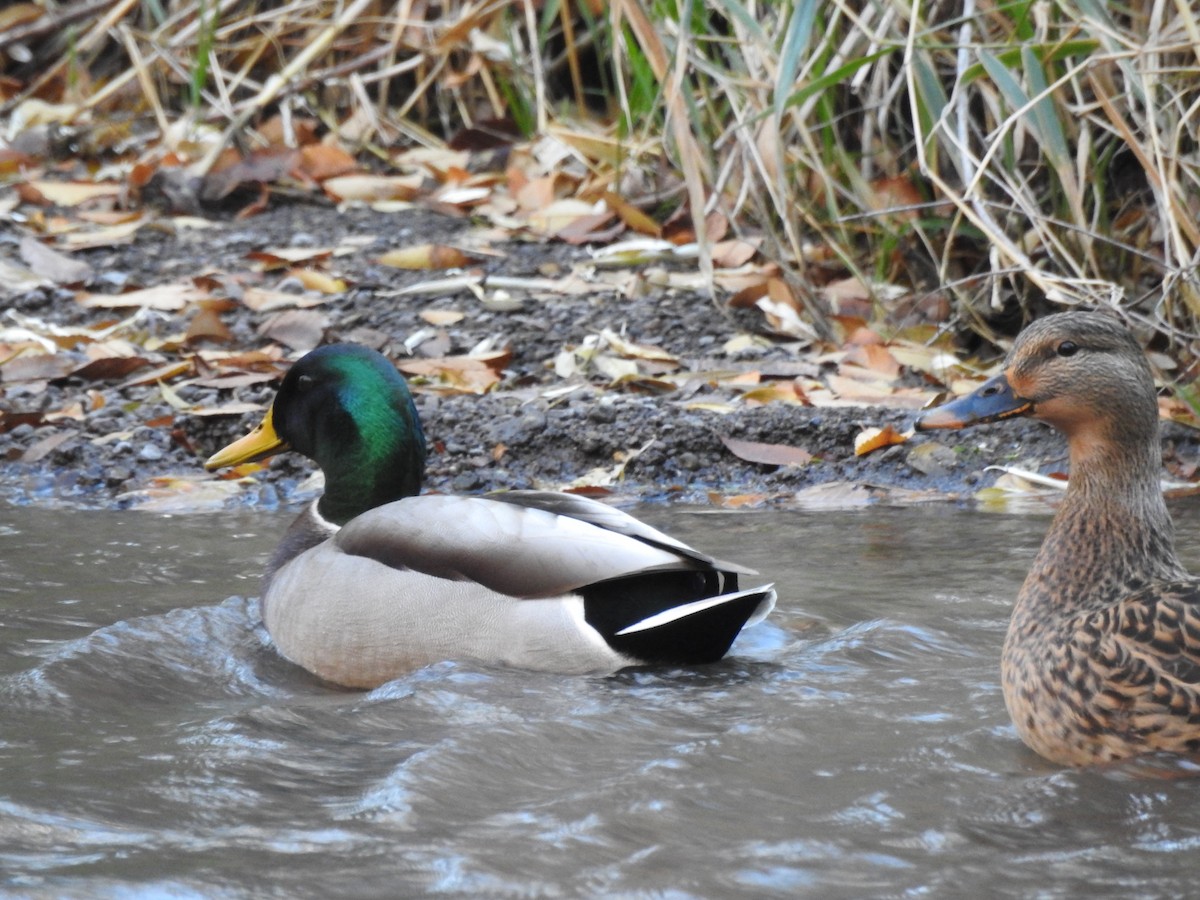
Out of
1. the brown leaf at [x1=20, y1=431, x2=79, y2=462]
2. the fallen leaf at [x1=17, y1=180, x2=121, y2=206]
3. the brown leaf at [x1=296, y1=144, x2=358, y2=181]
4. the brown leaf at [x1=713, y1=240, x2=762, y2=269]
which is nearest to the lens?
the brown leaf at [x1=20, y1=431, x2=79, y2=462]

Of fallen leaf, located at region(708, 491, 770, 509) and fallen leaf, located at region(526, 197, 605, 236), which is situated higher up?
fallen leaf, located at region(526, 197, 605, 236)

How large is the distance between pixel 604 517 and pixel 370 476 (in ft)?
2.92

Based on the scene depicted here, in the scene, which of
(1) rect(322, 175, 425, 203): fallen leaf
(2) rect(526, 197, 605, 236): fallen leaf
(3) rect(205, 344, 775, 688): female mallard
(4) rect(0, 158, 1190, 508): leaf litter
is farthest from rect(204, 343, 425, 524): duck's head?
(1) rect(322, 175, 425, 203): fallen leaf

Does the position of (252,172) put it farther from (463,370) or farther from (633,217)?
(463,370)

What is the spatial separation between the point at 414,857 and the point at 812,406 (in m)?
3.32

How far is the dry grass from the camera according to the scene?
5.07 m

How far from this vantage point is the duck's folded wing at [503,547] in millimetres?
3779

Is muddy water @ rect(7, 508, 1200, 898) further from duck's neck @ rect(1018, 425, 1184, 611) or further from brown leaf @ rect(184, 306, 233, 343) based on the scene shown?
brown leaf @ rect(184, 306, 233, 343)

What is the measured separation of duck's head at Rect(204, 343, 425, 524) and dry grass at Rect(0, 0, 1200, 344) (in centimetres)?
142

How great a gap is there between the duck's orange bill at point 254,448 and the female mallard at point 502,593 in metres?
0.58

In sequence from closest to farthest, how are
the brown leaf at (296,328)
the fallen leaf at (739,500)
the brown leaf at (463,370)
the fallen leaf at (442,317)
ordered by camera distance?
the fallen leaf at (739,500) < the brown leaf at (463,370) < the brown leaf at (296,328) < the fallen leaf at (442,317)

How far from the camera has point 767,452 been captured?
5.43 meters

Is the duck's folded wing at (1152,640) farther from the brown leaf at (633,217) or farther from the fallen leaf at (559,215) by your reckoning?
the fallen leaf at (559,215)

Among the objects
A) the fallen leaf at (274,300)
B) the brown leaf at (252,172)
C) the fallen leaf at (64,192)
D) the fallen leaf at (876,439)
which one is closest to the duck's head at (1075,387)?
the fallen leaf at (876,439)
